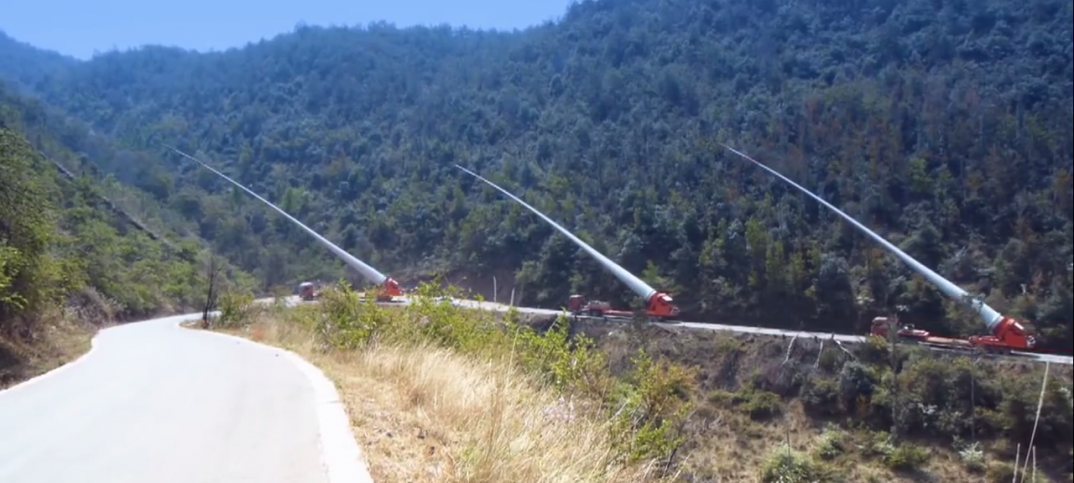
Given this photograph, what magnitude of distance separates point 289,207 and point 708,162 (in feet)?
82.8

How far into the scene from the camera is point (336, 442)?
17.4ft

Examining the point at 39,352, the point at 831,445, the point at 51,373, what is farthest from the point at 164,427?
the point at 831,445

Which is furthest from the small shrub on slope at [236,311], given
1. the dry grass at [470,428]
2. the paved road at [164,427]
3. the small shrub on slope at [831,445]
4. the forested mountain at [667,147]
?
the dry grass at [470,428]

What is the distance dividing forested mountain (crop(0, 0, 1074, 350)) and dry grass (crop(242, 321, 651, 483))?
4181 mm

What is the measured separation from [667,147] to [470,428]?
154 feet

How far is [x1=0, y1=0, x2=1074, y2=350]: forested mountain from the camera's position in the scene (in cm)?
1549

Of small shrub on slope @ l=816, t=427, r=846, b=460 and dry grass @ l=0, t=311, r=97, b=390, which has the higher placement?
dry grass @ l=0, t=311, r=97, b=390

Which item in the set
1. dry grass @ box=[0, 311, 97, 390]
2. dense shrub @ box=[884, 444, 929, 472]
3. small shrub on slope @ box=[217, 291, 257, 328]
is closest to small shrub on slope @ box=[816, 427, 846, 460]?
dense shrub @ box=[884, 444, 929, 472]

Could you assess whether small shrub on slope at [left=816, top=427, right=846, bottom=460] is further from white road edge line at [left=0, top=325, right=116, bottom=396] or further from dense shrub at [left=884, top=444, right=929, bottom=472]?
white road edge line at [left=0, top=325, right=116, bottom=396]

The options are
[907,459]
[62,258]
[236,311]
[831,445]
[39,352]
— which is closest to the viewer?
[39,352]

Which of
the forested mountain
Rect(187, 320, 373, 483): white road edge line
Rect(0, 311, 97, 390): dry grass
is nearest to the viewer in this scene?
Rect(187, 320, 373, 483): white road edge line

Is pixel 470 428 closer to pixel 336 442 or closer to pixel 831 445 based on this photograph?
pixel 336 442

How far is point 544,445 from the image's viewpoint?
4141 mm

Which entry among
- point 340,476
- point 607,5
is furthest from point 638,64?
point 340,476
